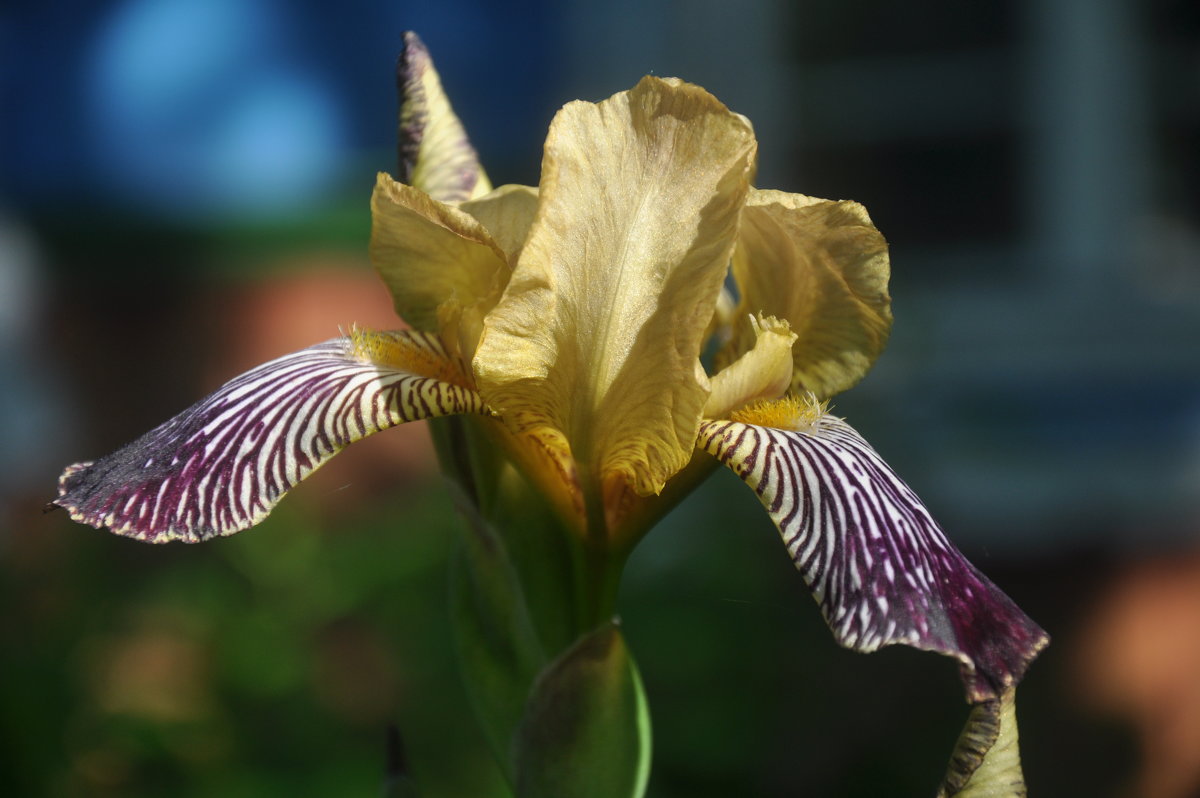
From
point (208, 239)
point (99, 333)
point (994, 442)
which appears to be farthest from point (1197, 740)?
point (99, 333)

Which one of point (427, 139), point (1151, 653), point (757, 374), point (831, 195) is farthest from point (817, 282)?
point (831, 195)

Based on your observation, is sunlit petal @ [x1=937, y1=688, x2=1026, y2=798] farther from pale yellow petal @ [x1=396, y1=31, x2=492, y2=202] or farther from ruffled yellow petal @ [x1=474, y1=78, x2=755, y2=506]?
pale yellow petal @ [x1=396, y1=31, x2=492, y2=202]

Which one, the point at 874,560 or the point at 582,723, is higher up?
the point at 874,560

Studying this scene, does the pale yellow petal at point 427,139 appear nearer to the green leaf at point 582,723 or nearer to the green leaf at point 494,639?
the green leaf at point 494,639

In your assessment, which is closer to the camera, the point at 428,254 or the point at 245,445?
the point at 245,445

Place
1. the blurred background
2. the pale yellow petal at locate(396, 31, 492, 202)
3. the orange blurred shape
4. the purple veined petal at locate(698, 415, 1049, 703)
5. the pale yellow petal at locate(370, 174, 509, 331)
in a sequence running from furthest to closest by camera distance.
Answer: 1. the blurred background
2. the orange blurred shape
3. the pale yellow petal at locate(396, 31, 492, 202)
4. the pale yellow petal at locate(370, 174, 509, 331)
5. the purple veined petal at locate(698, 415, 1049, 703)

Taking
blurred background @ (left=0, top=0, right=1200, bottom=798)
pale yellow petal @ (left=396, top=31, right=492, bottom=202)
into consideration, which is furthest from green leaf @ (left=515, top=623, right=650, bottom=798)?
blurred background @ (left=0, top=0, right=1200, bottom=798)

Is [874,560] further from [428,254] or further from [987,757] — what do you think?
[428,254]

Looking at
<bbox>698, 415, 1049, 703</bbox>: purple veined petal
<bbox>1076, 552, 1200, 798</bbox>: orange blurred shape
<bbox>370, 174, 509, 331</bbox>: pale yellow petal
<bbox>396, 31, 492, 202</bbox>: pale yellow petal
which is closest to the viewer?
<bbox>698, 415, 1049, 703</bbox>: purple veined petal
